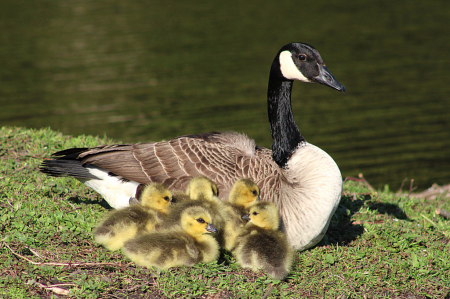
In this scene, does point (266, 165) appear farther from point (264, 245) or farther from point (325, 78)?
point (325, 78)

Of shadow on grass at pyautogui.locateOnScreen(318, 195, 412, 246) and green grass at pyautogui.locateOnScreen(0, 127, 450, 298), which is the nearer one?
green grass at pyautogui.locateOnScreen(0, 127, 450, 298)

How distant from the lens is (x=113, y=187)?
594cm

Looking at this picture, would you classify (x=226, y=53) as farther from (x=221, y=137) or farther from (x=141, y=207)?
(x=141, y=207)

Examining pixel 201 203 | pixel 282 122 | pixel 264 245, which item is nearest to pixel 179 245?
pixel 201 203

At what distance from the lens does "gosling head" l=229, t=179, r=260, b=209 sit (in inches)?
206

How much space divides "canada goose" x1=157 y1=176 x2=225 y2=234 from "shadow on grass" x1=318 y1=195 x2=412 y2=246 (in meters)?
1.55

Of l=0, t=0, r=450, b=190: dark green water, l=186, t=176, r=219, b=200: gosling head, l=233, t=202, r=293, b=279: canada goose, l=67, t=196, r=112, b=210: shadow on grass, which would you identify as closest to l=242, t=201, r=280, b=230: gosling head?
l=233, t=202, r=293, b=279: canada goose

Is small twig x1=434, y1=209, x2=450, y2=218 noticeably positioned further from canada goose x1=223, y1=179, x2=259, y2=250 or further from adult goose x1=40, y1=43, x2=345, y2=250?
canada goose x1=223, y1=179, x2=259, y2=250

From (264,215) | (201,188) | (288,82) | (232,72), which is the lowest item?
(232,72)

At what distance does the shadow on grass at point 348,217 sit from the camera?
6.07 metres

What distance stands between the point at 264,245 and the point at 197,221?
29.0 inches

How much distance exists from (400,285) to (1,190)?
498 centimetres

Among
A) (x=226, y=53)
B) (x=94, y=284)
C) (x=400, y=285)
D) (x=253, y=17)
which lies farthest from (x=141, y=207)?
(x=253, y=17)

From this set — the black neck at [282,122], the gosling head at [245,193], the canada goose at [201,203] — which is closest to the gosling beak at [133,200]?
Result: the canada goose at [201,203]
